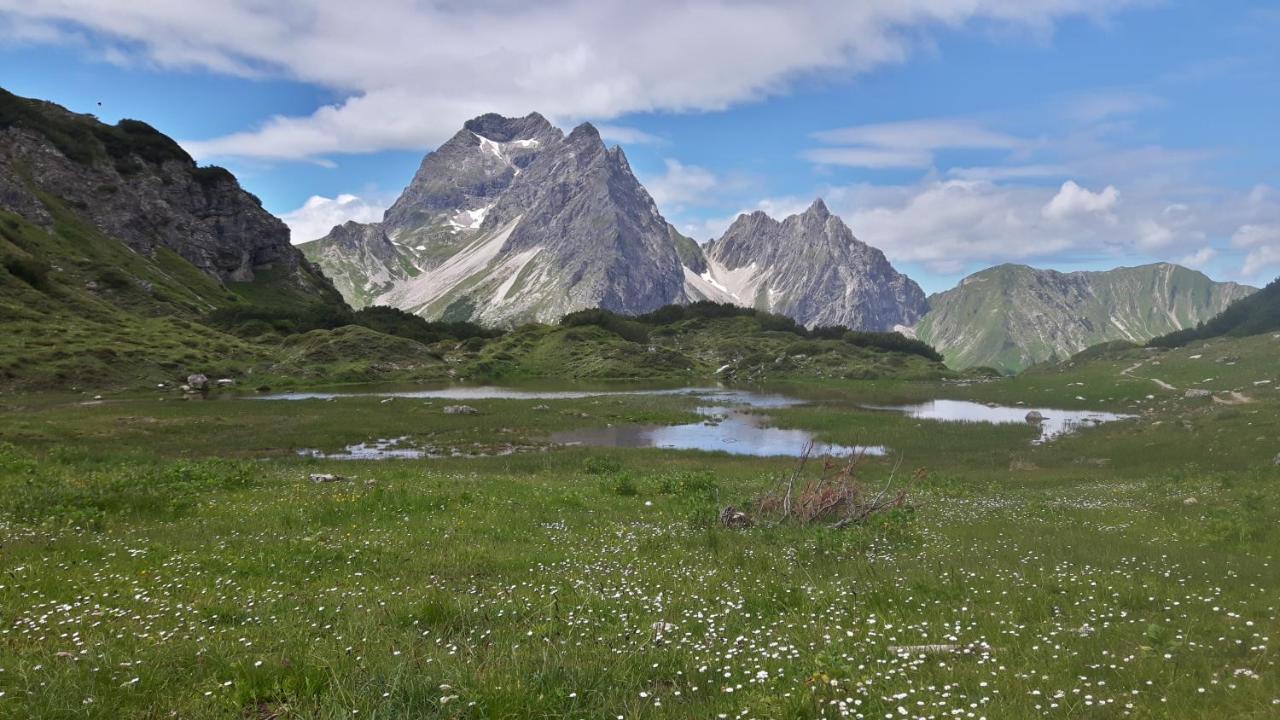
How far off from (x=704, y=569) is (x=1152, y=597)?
25.5 ft

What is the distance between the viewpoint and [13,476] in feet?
70.5

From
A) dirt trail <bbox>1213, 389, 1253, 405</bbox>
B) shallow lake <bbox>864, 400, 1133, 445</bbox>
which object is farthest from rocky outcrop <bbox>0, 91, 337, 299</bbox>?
dirt trail <bbox>1213, 389, 1253, 405</bbox>

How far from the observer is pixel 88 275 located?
135000mm

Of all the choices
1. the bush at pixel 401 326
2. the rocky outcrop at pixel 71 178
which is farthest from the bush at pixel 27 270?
the bush at pixel 401 326

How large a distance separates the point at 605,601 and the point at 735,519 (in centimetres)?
891

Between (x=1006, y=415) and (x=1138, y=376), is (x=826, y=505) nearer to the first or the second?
(x=1006, y=415)

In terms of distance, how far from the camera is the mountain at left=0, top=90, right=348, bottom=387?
287 ft

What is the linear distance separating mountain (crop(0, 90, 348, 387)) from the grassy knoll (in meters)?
81.9

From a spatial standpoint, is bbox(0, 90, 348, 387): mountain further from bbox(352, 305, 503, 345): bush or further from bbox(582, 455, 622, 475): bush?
bbox(582, 455, 622, 475): bush

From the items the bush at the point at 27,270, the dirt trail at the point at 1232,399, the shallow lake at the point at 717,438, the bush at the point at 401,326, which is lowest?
the shallow lake at the point at 717,438

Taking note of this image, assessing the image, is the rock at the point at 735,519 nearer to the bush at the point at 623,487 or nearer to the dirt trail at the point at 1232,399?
the bush at the point at 623,487

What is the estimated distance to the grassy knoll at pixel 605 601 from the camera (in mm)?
6711

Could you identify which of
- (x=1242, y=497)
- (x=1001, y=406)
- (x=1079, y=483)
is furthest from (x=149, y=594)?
(x=1001, y=406)

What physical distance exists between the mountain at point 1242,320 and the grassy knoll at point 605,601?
157834 millimetres
